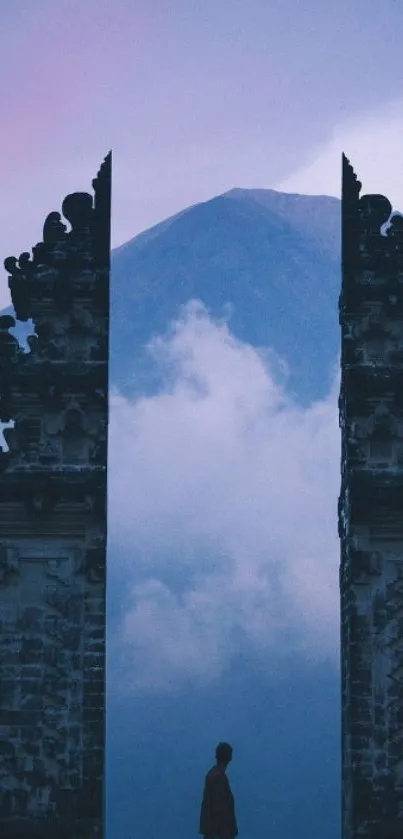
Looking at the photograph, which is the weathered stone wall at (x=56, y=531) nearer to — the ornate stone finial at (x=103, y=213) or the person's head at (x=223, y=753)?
the ornate stone finial at (x=103, y=213)

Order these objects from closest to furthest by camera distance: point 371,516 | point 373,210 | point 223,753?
point 223,753
point 371,516
point 373,210

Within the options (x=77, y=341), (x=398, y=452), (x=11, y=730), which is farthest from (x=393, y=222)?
(x=11, y=730)

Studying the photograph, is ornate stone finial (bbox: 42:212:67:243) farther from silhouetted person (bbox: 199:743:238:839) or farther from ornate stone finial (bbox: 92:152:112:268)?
silhouetted person (bbox: 199:743:238:839)

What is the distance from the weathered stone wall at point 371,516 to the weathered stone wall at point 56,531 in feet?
11.5

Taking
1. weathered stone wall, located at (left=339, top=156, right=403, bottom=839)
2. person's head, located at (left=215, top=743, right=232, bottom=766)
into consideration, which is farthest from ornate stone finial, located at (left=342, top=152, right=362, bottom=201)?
person's head, located at (left=215, top=743, right=232, bottom=766)

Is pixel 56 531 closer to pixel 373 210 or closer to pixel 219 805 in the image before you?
pixel 219 805

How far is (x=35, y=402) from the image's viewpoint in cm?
2491

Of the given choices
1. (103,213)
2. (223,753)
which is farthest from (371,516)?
(103,213)

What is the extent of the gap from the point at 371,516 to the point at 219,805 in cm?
488

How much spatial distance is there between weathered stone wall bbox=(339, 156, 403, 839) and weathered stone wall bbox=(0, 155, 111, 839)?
352 cm

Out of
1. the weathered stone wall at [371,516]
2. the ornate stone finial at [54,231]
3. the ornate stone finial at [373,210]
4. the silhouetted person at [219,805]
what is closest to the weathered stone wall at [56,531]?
the ornate stone finial at [54,231]

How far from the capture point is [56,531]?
24.6 m

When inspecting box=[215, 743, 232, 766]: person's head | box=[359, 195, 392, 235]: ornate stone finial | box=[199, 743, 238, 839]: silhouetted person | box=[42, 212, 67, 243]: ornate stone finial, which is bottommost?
box=[199, 743, 238, 839]: silhouetted person

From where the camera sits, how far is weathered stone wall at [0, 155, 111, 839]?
2388cm
